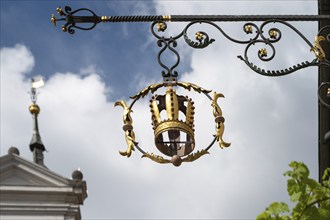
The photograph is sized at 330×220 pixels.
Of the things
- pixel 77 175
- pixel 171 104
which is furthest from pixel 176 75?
pixel 77 175

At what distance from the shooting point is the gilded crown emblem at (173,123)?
9.58 meters

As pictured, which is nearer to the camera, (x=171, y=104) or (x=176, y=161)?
(x=176, y=161)

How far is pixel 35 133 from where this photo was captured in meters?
31.8

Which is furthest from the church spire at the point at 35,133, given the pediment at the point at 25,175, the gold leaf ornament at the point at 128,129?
the gold leaf ornament at the point at 128,129

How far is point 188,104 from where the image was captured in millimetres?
9867

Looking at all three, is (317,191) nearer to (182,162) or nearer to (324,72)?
(182,162)

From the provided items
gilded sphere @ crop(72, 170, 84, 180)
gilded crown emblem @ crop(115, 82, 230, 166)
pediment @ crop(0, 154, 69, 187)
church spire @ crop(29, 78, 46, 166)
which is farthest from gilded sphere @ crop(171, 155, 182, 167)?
church spire @ crop(29, 78, 46, 166)

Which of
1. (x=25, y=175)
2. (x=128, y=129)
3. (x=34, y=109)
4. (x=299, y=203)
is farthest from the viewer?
(x=34, y=109)

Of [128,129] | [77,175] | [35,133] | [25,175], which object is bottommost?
[128,129]

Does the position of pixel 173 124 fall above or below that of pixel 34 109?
below

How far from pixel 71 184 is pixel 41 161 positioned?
10.6 feet

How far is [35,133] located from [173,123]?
73.9 feet

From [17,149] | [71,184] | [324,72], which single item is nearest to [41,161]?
[17,149]

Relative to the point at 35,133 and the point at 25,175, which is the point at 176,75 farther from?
the point at 35,133
